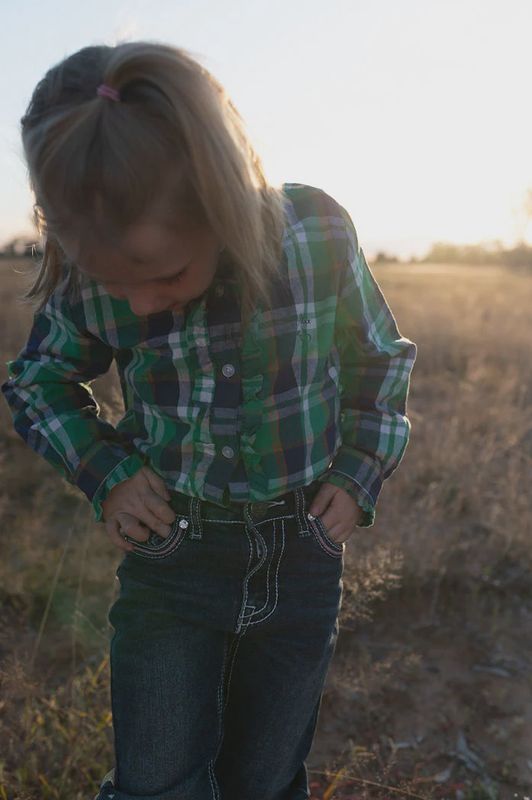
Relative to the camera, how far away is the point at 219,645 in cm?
144

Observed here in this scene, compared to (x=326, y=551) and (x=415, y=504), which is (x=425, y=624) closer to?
(x=415, y=504)

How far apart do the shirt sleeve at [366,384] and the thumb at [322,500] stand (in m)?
0.02

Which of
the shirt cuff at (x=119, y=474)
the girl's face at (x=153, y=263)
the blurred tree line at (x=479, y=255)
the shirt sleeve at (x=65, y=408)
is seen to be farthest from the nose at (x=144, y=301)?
the blurred tree line at (x=479, y=255)

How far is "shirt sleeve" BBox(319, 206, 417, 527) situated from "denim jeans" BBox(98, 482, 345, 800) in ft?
0.30

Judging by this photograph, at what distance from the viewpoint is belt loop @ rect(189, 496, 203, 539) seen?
1358mm

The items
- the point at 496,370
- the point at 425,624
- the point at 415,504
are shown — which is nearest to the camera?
the point at 425,624

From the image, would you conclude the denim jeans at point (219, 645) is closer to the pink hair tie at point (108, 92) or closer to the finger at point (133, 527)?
the finger at point (133, 527)

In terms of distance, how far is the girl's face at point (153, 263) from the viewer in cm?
108

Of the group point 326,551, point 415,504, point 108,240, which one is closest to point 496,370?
point 415,504

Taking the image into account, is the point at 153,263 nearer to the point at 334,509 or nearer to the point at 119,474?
the point at 119,474

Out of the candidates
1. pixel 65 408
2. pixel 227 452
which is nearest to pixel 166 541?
pixel 227 452

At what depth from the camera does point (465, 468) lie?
3.51 m

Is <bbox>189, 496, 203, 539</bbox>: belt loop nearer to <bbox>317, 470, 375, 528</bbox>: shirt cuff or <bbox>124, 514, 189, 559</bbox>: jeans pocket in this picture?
<bbox>124, 514, 189, 559</bbox>: jeans pocket

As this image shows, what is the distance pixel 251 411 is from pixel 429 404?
371 centimetres
